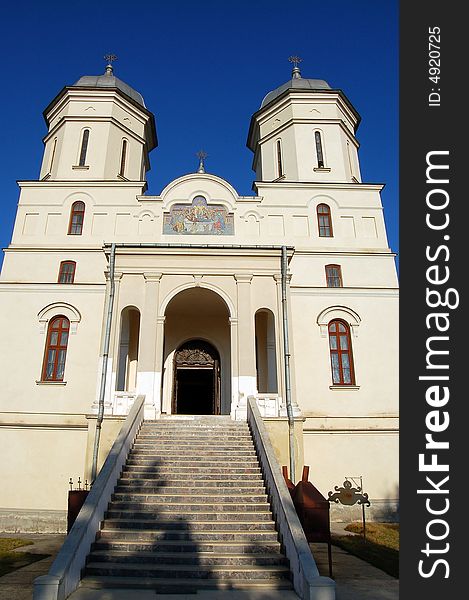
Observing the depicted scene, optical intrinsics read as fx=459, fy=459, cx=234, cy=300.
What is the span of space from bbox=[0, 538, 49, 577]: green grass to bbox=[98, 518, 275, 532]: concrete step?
6.05 feet

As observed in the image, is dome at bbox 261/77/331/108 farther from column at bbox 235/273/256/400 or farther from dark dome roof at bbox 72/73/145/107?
column at bbox 235/273/256/400

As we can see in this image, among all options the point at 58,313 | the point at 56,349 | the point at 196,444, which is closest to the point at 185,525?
the point at 196,444

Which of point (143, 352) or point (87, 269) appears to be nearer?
point (143, 352)

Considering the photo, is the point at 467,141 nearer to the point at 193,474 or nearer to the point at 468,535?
the point at 468,535

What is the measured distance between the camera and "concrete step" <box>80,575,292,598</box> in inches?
269

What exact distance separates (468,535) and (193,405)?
1717cm

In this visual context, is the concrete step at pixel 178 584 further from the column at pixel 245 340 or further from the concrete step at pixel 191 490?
the column at pixel 245 340

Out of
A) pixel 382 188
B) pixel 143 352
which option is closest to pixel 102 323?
pixel 143 352

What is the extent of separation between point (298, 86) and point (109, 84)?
868 cm

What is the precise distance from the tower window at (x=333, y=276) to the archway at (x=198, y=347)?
412 cm


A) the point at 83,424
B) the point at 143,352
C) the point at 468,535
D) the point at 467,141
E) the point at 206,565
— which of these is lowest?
the point at 206,565

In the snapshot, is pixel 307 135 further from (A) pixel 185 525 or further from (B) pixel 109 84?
(A) pixel 185 525

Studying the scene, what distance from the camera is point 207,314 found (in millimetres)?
18734

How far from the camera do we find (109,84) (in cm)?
2094
